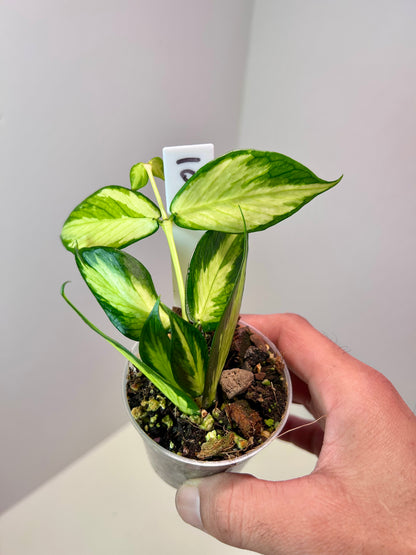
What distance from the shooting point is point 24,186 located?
633mm

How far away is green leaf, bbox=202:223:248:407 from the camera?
333 mm

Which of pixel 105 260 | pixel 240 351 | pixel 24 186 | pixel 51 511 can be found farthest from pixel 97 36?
pixel 51 511

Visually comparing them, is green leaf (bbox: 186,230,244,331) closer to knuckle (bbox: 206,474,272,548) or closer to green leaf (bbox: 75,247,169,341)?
green leaf (bbox: 75,247,169,341)

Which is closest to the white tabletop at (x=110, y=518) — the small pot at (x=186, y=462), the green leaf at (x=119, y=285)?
the small pot at (x=186, y=462)

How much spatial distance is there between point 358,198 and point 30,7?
2.30 feet

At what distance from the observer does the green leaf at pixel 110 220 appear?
1.35 ft

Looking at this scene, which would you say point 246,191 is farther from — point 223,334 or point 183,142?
point 183,142

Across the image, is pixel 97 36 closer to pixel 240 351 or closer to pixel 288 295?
pixel 240 351

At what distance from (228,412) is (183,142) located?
1.95 feet

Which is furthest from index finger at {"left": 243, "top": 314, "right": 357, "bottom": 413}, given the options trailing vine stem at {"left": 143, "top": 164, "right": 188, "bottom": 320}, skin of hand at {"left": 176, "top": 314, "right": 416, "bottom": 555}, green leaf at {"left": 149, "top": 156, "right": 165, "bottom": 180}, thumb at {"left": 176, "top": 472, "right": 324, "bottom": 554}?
green leaf at {"left": 149, "top": 156, "right": 165, "bottom": 180}

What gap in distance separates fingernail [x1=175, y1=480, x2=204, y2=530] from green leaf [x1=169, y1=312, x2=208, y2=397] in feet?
0.47

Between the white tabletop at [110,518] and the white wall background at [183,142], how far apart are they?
0.05m

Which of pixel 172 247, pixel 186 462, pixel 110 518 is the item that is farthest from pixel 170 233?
pixel 110 518

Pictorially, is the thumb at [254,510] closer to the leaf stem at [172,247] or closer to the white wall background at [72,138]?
the leaf stem at [172,247]
